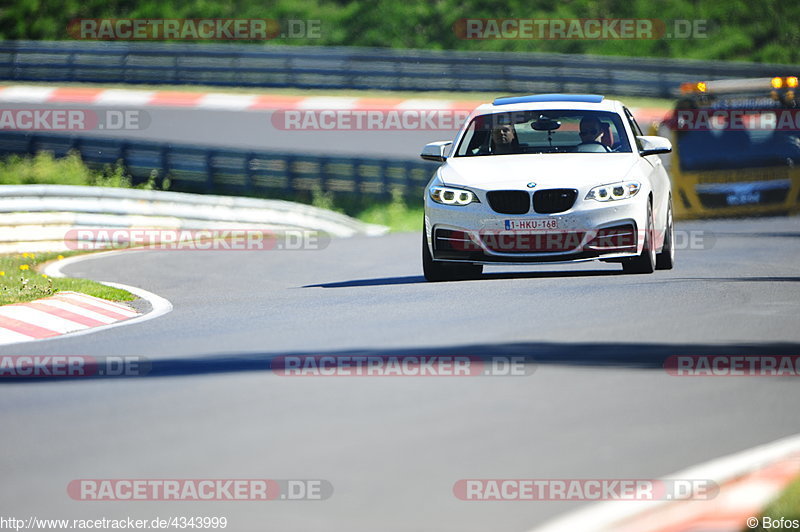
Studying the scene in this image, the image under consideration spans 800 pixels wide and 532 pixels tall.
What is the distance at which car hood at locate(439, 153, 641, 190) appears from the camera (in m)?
12.4

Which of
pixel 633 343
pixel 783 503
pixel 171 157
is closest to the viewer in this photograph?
pixel 783 503

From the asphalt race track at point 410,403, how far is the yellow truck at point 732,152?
778 centimetres

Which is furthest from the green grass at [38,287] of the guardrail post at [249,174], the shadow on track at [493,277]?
the guardrail post at [249,174]

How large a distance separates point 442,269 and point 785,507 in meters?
8.14

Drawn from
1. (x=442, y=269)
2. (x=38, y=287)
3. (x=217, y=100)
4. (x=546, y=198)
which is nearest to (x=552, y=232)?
(x=546, y=198)

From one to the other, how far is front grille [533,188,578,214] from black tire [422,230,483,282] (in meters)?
1.10

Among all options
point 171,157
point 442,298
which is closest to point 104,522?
point 442,298

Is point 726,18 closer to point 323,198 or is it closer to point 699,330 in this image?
point 323,198

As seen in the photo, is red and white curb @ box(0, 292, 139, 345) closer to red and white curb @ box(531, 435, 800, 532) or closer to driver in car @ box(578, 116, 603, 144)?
driver in car @ box(578, 116, 603, 144)

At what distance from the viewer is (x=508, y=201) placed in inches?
488

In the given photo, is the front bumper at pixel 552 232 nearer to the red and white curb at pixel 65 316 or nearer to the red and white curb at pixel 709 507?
the red and white curb at pixel 65 316

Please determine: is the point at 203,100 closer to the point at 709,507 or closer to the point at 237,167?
the point at 237,167

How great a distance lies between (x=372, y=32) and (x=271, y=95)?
12.0m

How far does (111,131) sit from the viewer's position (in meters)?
32.2
